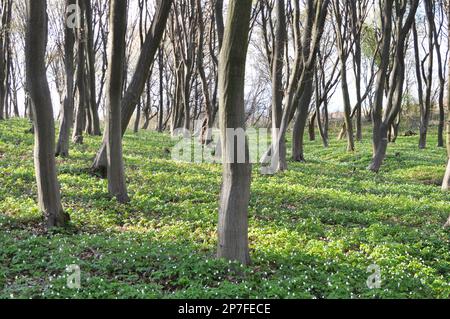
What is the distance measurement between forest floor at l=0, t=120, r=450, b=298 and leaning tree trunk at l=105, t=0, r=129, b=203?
48 cm

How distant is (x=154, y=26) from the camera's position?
1133cm

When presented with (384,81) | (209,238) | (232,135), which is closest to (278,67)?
(384,81)

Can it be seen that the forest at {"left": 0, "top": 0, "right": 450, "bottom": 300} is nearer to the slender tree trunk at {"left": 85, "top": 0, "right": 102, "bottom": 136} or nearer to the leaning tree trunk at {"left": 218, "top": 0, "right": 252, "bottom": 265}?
the leaning tree trunk at {"left": 218, "top": 0, "right": 252, "bottom": 265}

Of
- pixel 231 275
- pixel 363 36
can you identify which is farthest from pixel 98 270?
pixel 363 36

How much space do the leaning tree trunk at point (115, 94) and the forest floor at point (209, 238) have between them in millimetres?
479

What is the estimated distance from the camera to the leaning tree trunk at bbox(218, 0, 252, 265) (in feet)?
20.2

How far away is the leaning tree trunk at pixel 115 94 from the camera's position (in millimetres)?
9609

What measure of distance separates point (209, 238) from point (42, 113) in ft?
12.6

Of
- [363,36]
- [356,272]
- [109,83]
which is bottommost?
[356,272]
